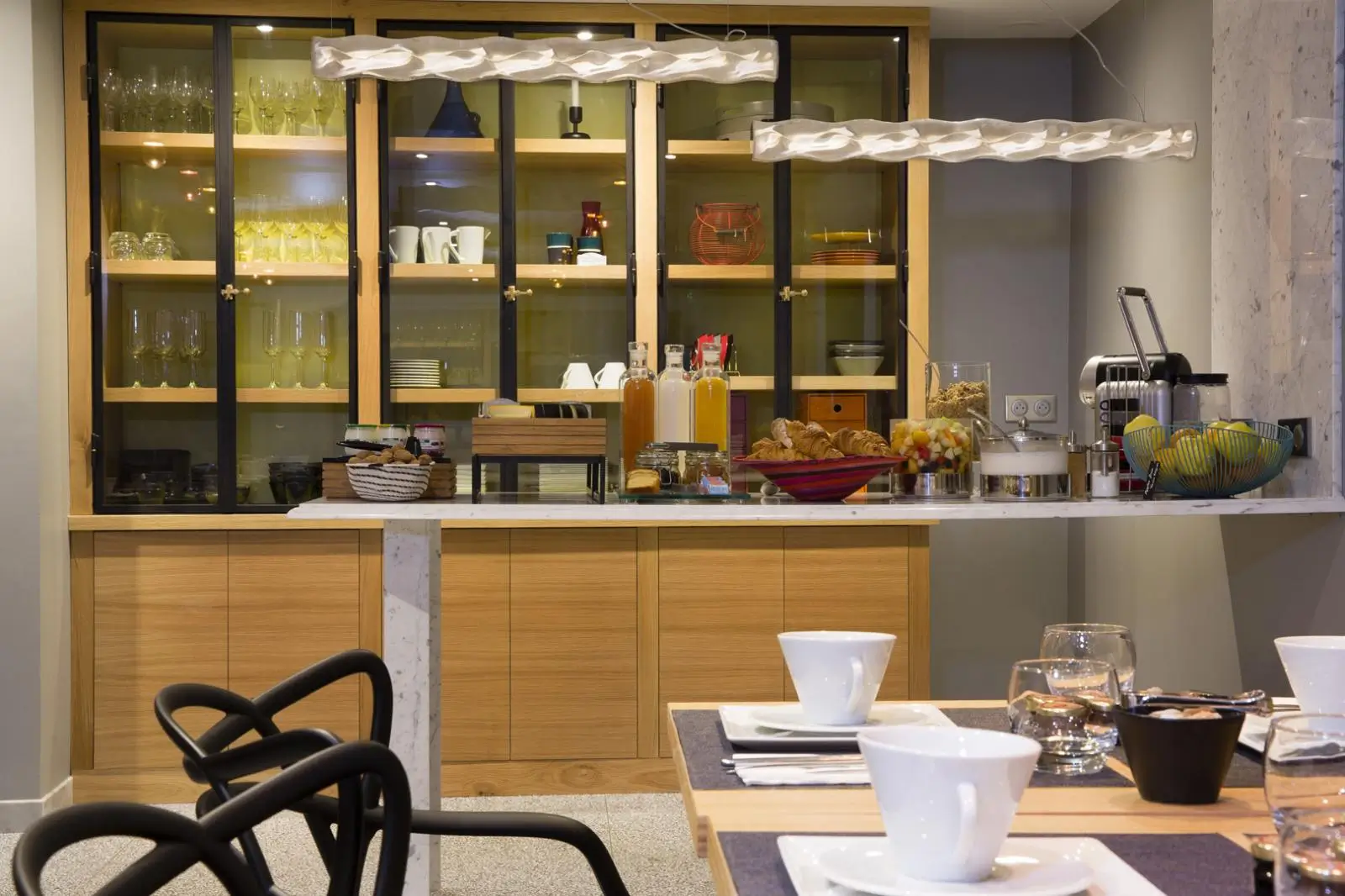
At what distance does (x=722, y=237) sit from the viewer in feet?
14.2

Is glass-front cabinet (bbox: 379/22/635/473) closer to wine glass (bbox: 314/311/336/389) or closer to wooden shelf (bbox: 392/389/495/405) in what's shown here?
wooden shelf (bbox: 392/389/495/405)

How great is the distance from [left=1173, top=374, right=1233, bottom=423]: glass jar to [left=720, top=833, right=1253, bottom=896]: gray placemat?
6.17ft

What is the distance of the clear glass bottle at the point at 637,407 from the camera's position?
263 centimetres

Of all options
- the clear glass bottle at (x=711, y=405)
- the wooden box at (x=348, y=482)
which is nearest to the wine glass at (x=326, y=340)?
the wooden box at (x=348, y=482)

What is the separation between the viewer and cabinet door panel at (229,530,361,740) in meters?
4.08

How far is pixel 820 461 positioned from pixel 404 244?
227cm

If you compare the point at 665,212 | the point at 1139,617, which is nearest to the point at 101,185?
the point at 665,212

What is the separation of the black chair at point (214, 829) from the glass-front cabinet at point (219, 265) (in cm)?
317

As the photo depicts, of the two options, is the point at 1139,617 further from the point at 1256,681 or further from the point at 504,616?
the point at 504,616

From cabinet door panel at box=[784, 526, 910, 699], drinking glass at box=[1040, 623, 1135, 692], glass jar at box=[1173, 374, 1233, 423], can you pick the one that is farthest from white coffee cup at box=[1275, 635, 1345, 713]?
cabinet door panel at box=[784, 526, 910, 699]

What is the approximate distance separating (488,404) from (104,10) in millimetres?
2377

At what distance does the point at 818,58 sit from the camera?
4363mm

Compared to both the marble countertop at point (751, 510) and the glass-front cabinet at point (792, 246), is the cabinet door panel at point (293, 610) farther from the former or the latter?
the marble countertop at point (751, 510)

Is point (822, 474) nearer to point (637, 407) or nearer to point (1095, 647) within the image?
point (637, 407)
